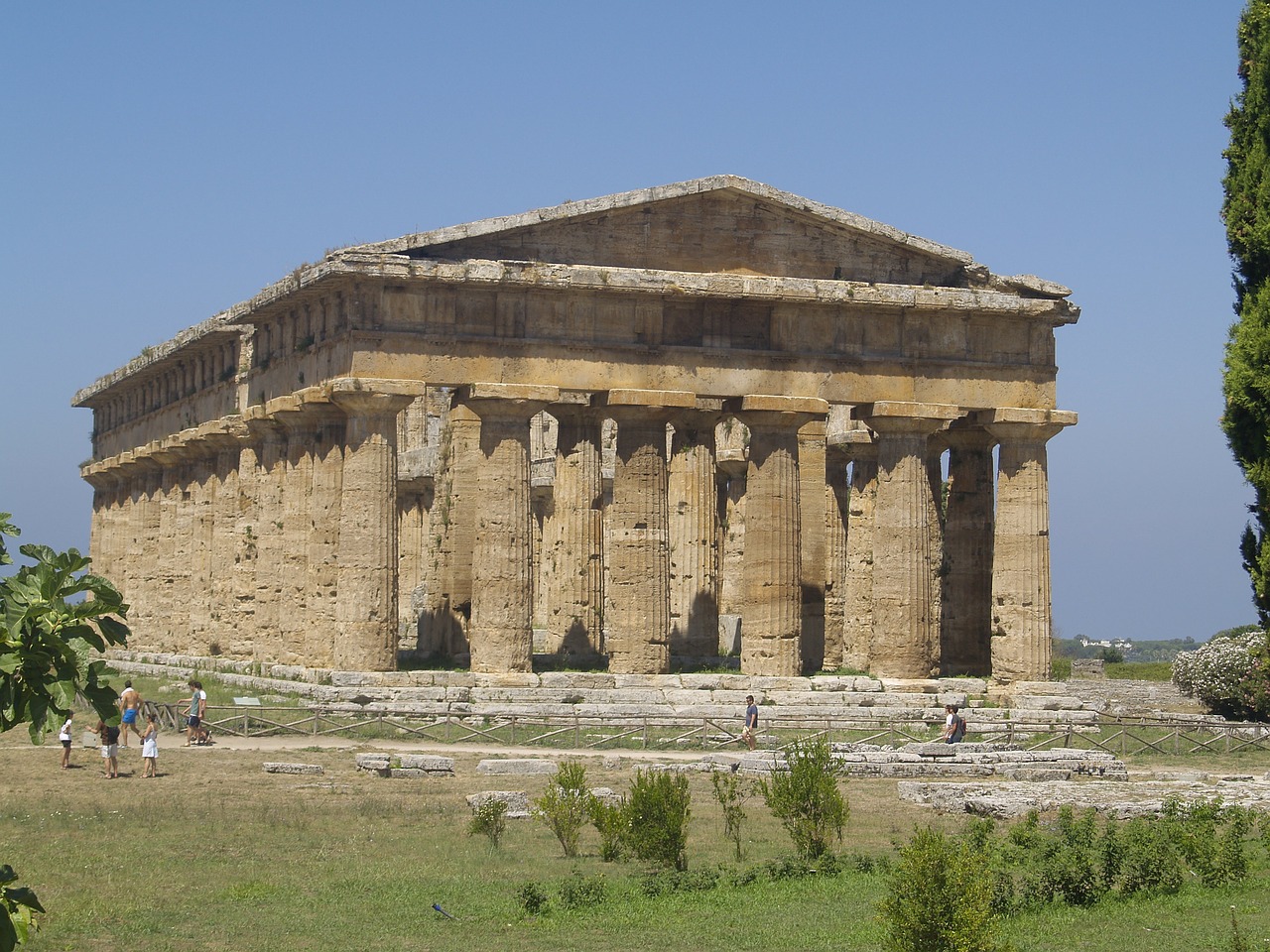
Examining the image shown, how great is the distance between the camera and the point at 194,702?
104ft

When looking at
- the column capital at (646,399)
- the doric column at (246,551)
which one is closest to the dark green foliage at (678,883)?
the column capital at (646,399)

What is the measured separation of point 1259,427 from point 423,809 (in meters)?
12.6

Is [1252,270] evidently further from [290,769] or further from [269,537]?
[269,537]

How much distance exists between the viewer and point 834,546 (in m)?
45.5

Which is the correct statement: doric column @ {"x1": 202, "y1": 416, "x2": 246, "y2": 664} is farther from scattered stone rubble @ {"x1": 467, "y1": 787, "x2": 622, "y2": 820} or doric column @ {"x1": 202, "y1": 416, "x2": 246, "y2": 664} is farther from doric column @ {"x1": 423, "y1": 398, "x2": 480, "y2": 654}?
scattered stone rubble @ {"x1": 467, "y1": 787, "x2": 622, "y2": 820}

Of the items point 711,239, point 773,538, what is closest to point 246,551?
point 773,538

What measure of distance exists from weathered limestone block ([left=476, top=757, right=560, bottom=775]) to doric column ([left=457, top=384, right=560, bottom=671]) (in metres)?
7.83

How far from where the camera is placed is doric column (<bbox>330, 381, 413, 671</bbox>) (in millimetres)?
36375

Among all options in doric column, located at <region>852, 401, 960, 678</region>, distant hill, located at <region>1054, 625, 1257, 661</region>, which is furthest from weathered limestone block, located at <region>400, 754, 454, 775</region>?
distant hill, located at <region>1054, 625, 1257, 661</region>

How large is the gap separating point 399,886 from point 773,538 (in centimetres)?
2053

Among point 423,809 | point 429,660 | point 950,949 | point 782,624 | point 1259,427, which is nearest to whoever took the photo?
point 950,949

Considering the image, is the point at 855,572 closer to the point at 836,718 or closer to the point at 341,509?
the point at 836,718

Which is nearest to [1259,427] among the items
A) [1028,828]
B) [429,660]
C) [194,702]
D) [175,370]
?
[1028,828]

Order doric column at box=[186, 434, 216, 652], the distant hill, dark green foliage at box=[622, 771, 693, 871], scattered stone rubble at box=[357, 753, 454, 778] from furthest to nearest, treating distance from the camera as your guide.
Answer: the distant hill
doric column at box=[186, 434, 216, 652]
scattered stone rubble at box=[357, 753, 454, 778]
dark green foliage at box=[622, 771, 693, 871]
